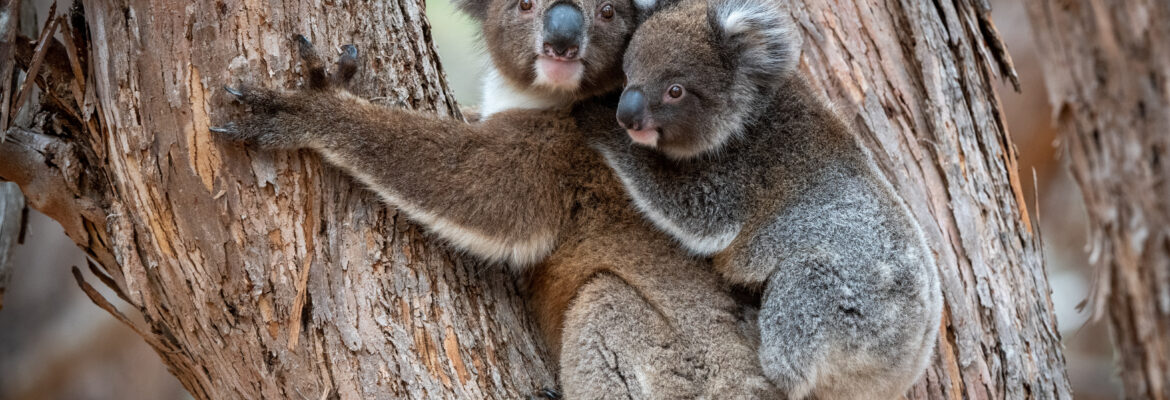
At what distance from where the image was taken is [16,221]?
4.07 m

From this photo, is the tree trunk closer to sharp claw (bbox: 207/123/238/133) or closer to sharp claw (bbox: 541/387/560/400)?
sharp claw (bbox: 541/387/560/400)

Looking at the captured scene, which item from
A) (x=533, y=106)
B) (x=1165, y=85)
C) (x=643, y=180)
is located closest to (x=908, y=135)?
(x=643, y=180)

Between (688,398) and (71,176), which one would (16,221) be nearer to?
(71,176)

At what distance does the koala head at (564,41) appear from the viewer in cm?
326

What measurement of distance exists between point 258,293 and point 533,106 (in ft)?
4.21

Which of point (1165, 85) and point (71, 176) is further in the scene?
point (1165, 85)

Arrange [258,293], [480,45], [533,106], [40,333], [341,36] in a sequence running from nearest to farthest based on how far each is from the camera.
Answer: [258,293] < [341,36] < [533,106] < [480,45] < [40,333]

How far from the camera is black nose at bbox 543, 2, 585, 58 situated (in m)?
3.23

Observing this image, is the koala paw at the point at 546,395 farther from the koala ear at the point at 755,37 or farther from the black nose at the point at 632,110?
the koala ear at the point at 755,37

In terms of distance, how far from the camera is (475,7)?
12.7ft

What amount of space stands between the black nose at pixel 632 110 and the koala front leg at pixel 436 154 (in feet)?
1.64

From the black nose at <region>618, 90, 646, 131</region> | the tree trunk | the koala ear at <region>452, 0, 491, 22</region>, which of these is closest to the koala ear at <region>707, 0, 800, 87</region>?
the black nose at <region>618, 90, 646, 131</region>

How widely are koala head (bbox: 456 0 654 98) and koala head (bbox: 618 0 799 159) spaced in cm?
13

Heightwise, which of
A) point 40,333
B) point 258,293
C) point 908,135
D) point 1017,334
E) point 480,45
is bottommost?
point 40,333
